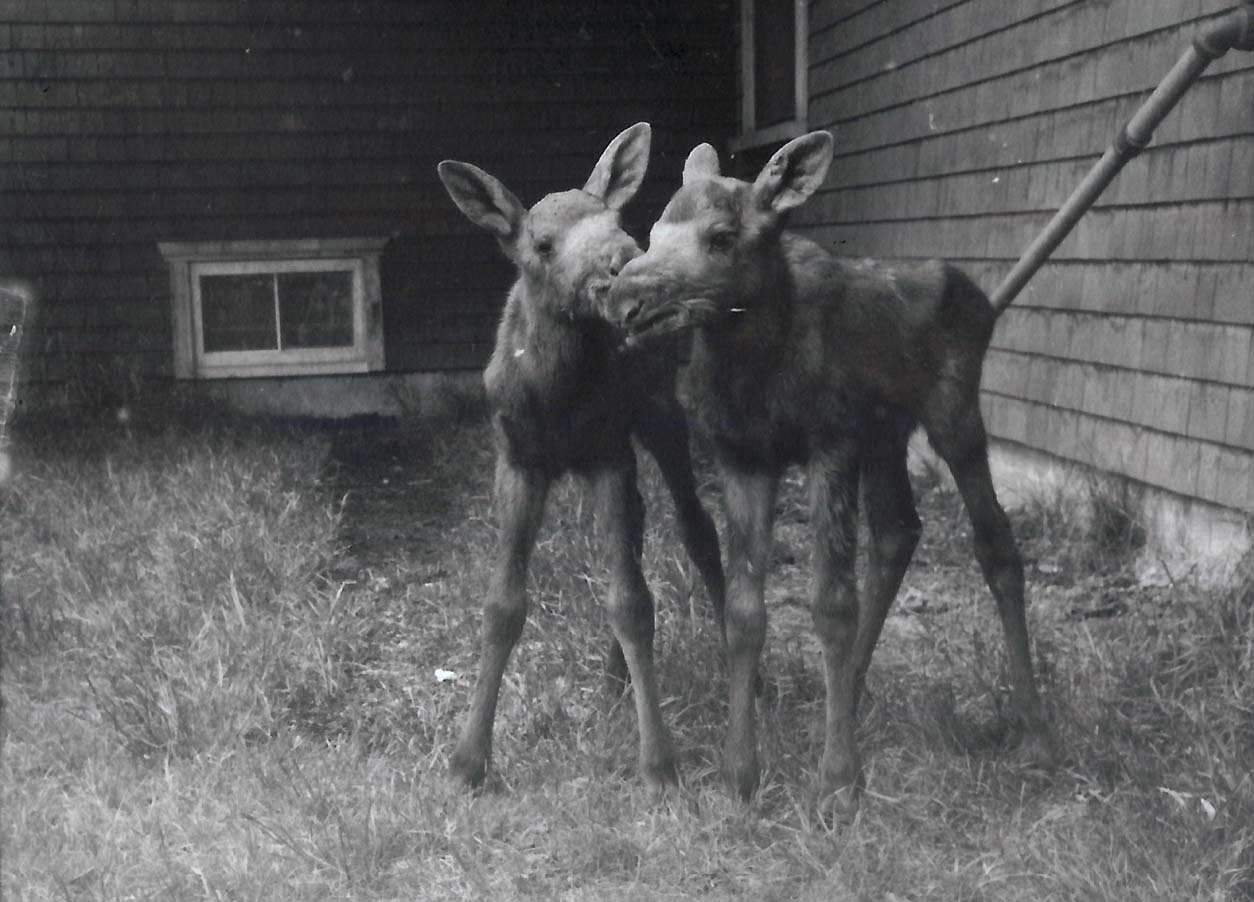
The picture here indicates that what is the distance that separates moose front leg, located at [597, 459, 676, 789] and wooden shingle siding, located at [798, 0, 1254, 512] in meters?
2.65

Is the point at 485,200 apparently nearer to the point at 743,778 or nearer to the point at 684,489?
the point at 684,489

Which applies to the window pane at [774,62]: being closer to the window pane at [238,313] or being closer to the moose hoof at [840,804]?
the window pane at [238,313]

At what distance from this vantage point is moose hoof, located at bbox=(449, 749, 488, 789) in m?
3.59

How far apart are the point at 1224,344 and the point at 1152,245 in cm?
62

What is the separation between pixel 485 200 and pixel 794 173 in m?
0.78

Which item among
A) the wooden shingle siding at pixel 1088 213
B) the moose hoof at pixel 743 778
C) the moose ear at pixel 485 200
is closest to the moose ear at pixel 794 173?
the moose ear at pixel 485 200

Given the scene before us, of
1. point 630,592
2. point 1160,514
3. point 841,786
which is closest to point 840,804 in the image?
point 841,786

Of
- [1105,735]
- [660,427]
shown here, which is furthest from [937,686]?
[660,427]

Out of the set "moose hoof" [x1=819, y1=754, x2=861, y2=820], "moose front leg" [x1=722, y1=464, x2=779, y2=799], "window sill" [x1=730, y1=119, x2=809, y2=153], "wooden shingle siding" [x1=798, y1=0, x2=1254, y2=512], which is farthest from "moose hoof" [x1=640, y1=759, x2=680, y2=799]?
"window sill" [x1=730, y1=119, x2=809, y2=153]

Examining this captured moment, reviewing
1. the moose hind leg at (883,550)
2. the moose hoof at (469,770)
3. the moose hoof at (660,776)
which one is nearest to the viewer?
the moose hoof at (660,776)

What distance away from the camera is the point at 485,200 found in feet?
11.2

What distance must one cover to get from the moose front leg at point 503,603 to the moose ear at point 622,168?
0.75 metres

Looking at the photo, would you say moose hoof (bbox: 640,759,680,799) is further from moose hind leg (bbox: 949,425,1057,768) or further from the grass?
moose hind leg (bbox: 949,425,1057,768)

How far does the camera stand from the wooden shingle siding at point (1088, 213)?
5.12 metres
